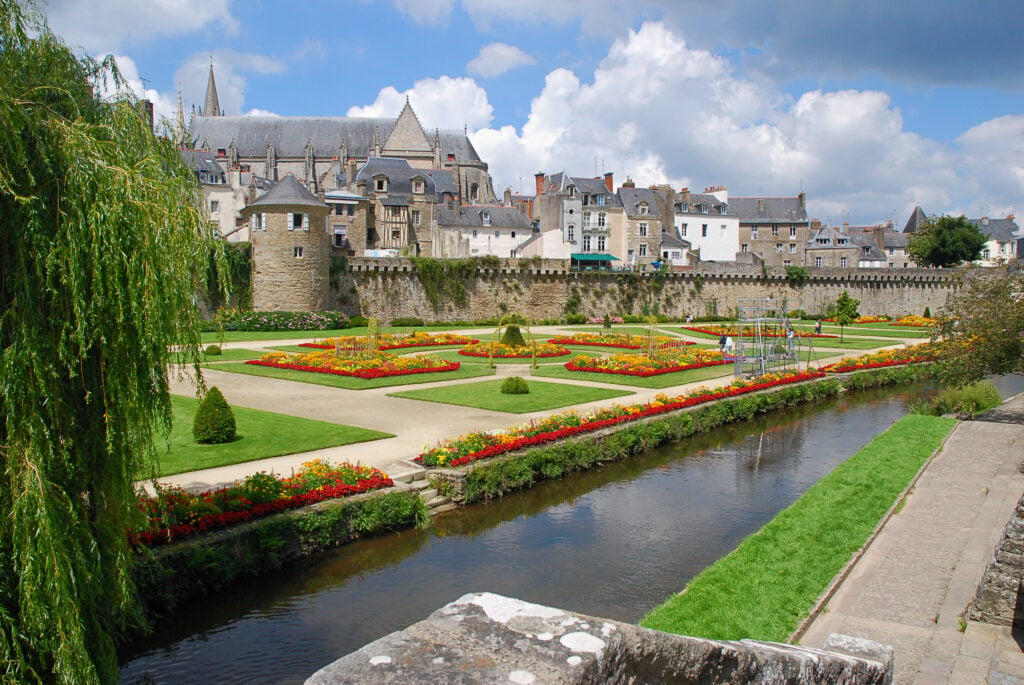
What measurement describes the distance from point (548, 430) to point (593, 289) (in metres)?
34.5

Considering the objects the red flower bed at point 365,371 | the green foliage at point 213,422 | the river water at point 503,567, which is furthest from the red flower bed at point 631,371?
the green foliage at point 213,422

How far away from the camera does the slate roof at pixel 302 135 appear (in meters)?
65.4

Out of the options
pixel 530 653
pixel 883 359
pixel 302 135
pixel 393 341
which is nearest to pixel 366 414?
pixel 393 341

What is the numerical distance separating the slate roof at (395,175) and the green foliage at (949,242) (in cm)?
4047

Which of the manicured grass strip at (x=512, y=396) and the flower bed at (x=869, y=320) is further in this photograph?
the flower bed at (x=869, y=320)

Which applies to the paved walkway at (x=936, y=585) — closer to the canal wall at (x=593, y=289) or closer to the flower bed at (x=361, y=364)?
the flower bed at (x=361, y=364)

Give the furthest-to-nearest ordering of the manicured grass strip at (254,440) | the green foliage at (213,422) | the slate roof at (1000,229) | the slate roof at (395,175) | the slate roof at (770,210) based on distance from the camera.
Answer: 1. the slate roof at (1000,229)
2. the slate roof at (770,210)
3. the slate roof at (395,175)
4. the green foliage at (213,422)
5. the manicured grass strip at (254,440)

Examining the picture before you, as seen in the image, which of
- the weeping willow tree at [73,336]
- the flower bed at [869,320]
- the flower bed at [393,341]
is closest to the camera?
the weeping willow tree at [73,336]

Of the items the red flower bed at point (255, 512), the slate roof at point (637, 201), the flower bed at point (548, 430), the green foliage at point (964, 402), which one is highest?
the slate roof at point (637, 201)

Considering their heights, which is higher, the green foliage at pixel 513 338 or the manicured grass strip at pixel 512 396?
the green foliage at pixel 513 338

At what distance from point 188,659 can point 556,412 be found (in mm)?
10563

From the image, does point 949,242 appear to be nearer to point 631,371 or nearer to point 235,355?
point 631,371

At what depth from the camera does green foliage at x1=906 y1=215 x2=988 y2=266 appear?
61219 mm

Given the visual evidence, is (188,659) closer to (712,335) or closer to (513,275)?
(712,335)
